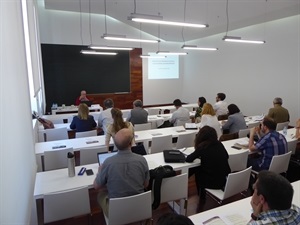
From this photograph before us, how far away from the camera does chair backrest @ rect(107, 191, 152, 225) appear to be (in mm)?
2016

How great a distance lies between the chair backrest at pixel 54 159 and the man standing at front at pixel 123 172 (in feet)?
4.19

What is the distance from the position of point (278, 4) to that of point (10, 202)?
23.2ft

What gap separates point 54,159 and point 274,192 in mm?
2874

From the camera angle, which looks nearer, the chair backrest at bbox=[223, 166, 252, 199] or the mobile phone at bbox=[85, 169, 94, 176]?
the chair backrest at bbox=[223, 166, 252, 199]

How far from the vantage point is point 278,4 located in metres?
5.93

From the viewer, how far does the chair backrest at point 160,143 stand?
407cm

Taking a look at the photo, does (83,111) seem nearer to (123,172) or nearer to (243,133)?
(123,172)

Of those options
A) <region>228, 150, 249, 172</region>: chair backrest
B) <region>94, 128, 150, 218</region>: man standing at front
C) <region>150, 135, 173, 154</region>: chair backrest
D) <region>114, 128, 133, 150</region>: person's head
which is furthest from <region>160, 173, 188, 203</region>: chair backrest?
<region>150, 135, 173, 154</region>: chair backrest

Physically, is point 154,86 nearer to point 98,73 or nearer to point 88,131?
point 98,73

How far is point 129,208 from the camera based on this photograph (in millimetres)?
2078

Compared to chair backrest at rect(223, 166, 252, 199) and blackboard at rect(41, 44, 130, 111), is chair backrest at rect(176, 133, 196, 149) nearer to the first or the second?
chair backrest at rect(223, 166, 252, 199)

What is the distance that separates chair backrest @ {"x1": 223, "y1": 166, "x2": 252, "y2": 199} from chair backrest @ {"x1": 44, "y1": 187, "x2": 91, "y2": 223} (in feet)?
4.98

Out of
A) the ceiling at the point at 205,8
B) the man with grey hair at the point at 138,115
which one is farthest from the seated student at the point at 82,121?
the ceiling at the point at 205,8

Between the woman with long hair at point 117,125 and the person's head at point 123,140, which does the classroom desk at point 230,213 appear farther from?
the woman with long hair at point 117,125
